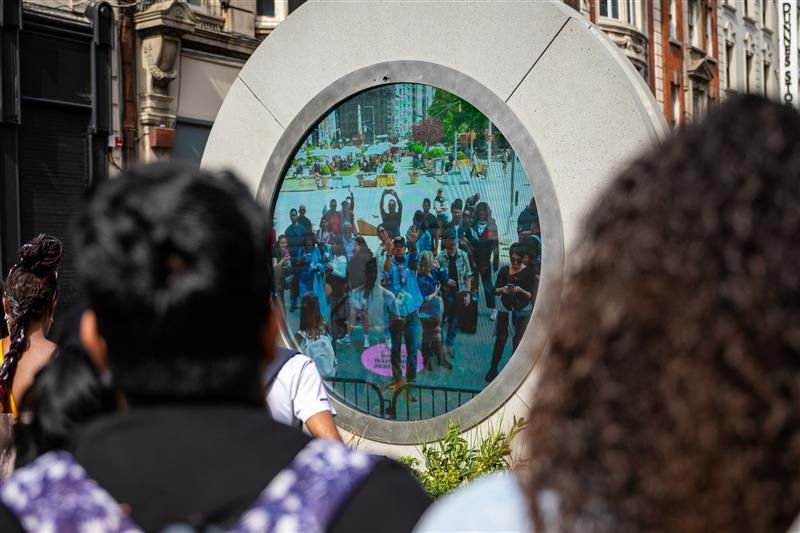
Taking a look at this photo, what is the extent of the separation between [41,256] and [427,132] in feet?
9.23

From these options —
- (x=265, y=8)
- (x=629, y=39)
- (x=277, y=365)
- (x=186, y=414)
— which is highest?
(x=629, y=39)

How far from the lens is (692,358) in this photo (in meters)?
1.19

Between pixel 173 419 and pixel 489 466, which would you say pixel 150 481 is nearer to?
pixel 173 419

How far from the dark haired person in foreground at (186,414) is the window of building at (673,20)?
3107 centimetres

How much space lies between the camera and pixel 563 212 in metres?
5.60

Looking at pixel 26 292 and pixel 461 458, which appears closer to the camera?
pixel 26 292

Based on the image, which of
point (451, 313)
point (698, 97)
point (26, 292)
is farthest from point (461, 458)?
point (698, 97)

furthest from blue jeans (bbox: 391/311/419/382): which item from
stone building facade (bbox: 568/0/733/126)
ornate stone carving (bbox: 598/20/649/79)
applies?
ornate stone carving (bbox: 598/20/649/79)

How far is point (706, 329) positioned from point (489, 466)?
4552 millimetres

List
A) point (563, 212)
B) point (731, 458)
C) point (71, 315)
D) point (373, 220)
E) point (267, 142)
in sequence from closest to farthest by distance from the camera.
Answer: point (731, 458), point (71, 315), point (563, 212), point (373, 220), point (267, 142)

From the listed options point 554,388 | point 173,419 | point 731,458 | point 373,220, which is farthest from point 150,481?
point 373,220

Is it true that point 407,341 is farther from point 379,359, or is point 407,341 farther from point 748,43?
point 748,43

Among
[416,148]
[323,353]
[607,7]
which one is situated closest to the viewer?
[416,148]

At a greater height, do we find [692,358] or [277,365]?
[692,358]
